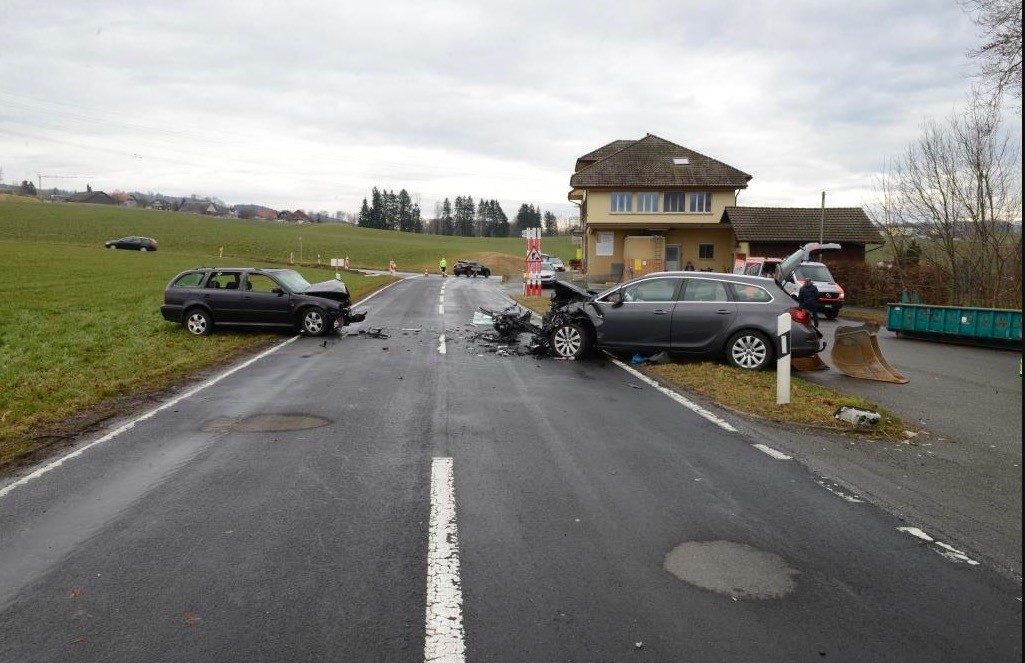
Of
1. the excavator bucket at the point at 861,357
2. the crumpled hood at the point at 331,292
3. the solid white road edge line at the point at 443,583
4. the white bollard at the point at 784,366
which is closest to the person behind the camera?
the solid white road edge line at the point at 443,583

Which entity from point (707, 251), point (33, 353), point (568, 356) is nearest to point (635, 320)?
point (568, 356)

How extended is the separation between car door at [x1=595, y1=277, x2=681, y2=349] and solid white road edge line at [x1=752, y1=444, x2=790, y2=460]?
193 inches

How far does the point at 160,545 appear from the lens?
422cm

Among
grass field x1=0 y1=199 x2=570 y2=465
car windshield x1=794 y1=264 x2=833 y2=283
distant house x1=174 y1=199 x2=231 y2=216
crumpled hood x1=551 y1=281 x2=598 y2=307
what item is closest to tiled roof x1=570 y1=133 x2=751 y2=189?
grass field x1=0 y1=199 x2=570 y2=465

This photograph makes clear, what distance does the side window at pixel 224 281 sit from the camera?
14727 millimetres

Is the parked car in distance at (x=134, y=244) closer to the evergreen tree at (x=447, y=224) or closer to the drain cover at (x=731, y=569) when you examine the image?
the drain cover at (x=731, y=569)

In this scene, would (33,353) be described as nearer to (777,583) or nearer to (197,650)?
(197,650)

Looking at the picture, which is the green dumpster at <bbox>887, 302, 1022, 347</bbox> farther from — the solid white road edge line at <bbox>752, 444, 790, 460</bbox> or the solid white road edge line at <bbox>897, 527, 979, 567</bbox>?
the solid white road edge line at <bbox>897, 527, 979, 567</bbox>

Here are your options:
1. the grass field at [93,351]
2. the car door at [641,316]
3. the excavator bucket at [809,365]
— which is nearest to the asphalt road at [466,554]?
the grass field at [93,351]

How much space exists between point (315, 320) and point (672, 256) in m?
34.5

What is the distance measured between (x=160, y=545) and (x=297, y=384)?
544cm

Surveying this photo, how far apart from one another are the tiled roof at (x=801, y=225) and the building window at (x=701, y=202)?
13.0 feet

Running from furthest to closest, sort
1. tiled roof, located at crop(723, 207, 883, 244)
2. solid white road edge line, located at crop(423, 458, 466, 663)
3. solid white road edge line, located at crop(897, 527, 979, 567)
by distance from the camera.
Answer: tiled roof, located at crop(723, 207, 883, 244)
solid white road edge line, located at crop(897, 527, 979, 567)
solid white road edge line, located at crop(423, 458, 466, 663)

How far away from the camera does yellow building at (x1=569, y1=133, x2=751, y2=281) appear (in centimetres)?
4419
